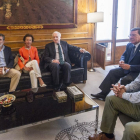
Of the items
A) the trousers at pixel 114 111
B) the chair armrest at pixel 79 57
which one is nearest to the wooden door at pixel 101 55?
the chair armrest at pixel 79 57

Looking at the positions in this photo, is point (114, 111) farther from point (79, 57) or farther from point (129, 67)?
point (79, 57)

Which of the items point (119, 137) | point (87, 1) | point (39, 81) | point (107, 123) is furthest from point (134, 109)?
point (87, 1)

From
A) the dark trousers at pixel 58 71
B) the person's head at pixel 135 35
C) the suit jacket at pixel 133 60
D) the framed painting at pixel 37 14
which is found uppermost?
the framed painting at pixel 37 14

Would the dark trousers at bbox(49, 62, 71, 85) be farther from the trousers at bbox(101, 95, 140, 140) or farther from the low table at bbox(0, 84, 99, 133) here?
the trousers at bbox(101, 95, 140, 140)

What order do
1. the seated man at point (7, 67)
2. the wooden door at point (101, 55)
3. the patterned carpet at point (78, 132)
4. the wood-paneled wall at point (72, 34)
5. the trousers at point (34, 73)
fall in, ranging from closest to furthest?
1. the patterned carpet at point (78, 132)
2. the seated man at point (7, 67)
3. the trousers at point (34, 73)
4. the wood-paneled wall at point (72, 34)
5. the wooden door at point (101, 55)

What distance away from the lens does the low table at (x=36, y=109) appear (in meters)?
1.69

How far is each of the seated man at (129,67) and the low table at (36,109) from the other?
30.3 inches

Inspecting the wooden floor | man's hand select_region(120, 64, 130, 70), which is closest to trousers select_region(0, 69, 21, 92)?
the wooden floor

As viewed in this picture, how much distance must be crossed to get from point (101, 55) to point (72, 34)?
3.00 feet

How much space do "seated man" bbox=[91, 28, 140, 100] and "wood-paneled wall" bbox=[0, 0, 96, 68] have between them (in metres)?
1.61

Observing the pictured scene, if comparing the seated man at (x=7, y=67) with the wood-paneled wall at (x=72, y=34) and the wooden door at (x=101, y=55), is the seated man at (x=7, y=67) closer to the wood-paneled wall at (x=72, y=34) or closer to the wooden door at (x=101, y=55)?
the wood-paneled wall at (x=72, y=34)

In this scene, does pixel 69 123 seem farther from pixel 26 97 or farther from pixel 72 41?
pixel 72 41

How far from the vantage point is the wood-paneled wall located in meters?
3.61

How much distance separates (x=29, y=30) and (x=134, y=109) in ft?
9.36
